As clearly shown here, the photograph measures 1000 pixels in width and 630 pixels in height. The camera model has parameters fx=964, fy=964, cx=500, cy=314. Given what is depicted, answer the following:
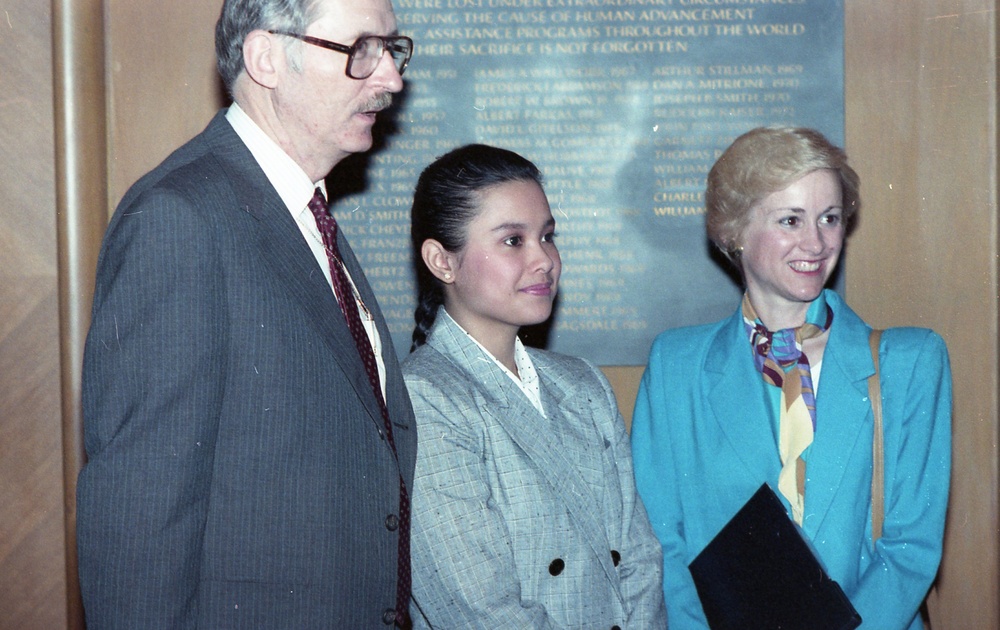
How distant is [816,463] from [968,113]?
4.89 feet

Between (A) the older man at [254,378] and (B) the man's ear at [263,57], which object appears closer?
(A) the older man at [254,378]

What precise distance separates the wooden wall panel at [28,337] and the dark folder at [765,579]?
79.1 inches

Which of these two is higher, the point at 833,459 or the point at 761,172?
the point at 761,172

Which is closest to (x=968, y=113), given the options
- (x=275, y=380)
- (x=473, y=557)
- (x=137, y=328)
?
(x=473, y=557)

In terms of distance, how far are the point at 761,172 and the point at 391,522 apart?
1.34 meters

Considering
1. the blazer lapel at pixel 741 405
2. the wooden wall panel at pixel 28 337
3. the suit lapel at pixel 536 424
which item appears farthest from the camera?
the wooden wall panel at pixel 28 337

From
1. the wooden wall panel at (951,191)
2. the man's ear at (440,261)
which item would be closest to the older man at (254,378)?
the man's ear at (440,261)

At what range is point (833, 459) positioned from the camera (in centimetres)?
231

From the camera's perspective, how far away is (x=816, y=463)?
91.4 inches

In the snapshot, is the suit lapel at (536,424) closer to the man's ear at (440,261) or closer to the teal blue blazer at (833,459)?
the man's ear at (440,261)

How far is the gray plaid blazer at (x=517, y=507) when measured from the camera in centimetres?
Result: 204

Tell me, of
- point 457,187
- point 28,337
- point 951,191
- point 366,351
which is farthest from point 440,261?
point 951,191

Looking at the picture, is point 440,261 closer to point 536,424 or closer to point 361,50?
point 536,424

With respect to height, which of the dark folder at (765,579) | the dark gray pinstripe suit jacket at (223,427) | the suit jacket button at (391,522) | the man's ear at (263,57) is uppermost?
the man's ear at (263,57)
